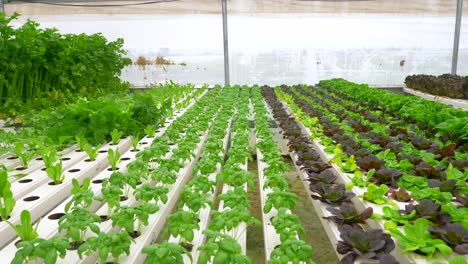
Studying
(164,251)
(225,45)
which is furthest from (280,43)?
(164,251)

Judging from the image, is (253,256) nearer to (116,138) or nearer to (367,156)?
(367,156)

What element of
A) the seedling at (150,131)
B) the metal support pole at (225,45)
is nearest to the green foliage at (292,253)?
the seedling at (150,131)

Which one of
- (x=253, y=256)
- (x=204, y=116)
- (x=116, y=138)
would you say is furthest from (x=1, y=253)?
(x=204, y=116)

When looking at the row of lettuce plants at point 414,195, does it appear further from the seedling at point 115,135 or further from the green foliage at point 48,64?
the green foliage at point 48,64

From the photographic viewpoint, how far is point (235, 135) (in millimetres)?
3553

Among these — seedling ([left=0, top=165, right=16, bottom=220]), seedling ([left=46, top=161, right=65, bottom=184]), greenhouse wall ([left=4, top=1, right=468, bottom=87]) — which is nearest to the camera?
seedling ([left=0, top=165, right=16, bottom=220])

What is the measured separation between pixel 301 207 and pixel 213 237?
6.83ft

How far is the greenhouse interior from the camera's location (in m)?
1.75

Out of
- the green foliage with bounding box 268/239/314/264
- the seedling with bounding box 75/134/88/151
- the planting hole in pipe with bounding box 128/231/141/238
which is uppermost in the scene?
the seedling with bounding box 75/134/88/151

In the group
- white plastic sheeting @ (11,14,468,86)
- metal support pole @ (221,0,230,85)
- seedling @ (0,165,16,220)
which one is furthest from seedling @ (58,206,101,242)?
white plastic sheeting @ (11,14,468,86)

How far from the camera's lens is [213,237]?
151cm

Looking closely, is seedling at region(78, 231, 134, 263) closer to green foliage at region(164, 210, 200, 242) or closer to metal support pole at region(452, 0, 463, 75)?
green foliage at region(164, 210, 200, 242)

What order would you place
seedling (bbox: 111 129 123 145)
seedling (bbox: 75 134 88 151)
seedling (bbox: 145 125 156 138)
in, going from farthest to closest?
seedling (bbox: 145 125 156 138) → seedling (bbox: 111 129 123 145) → seedling (bbox: 75 134 88 151)

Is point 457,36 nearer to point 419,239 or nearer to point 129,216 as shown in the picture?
point 419,239
